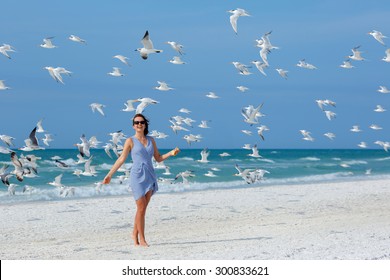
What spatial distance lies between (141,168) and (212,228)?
4.14 meters

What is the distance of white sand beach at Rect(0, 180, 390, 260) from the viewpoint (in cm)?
1110

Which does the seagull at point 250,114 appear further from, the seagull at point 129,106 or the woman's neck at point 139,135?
the woman's neck at point 139,135

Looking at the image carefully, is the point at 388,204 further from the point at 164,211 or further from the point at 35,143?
the point at 35,143

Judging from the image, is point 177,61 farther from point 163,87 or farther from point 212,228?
point 212,228

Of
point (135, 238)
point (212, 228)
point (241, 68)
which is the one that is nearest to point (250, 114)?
point (241, 68)

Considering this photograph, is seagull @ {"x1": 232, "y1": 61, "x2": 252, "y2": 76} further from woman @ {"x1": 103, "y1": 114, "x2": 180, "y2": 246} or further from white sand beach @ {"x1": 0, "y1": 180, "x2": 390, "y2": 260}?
woman @ {"x1": 103, "y1": 114, "x2": 180, "y2": 246}

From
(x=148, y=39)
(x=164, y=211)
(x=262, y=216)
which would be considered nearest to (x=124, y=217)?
(x=164, y=211)

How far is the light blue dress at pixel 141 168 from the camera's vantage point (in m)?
10.8

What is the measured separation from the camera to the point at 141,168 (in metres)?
10.8

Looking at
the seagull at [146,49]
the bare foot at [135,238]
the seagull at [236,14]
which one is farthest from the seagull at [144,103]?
the bare foot at [135,238]

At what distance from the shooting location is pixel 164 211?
1778 cm

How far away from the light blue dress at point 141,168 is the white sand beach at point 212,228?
101 cm
